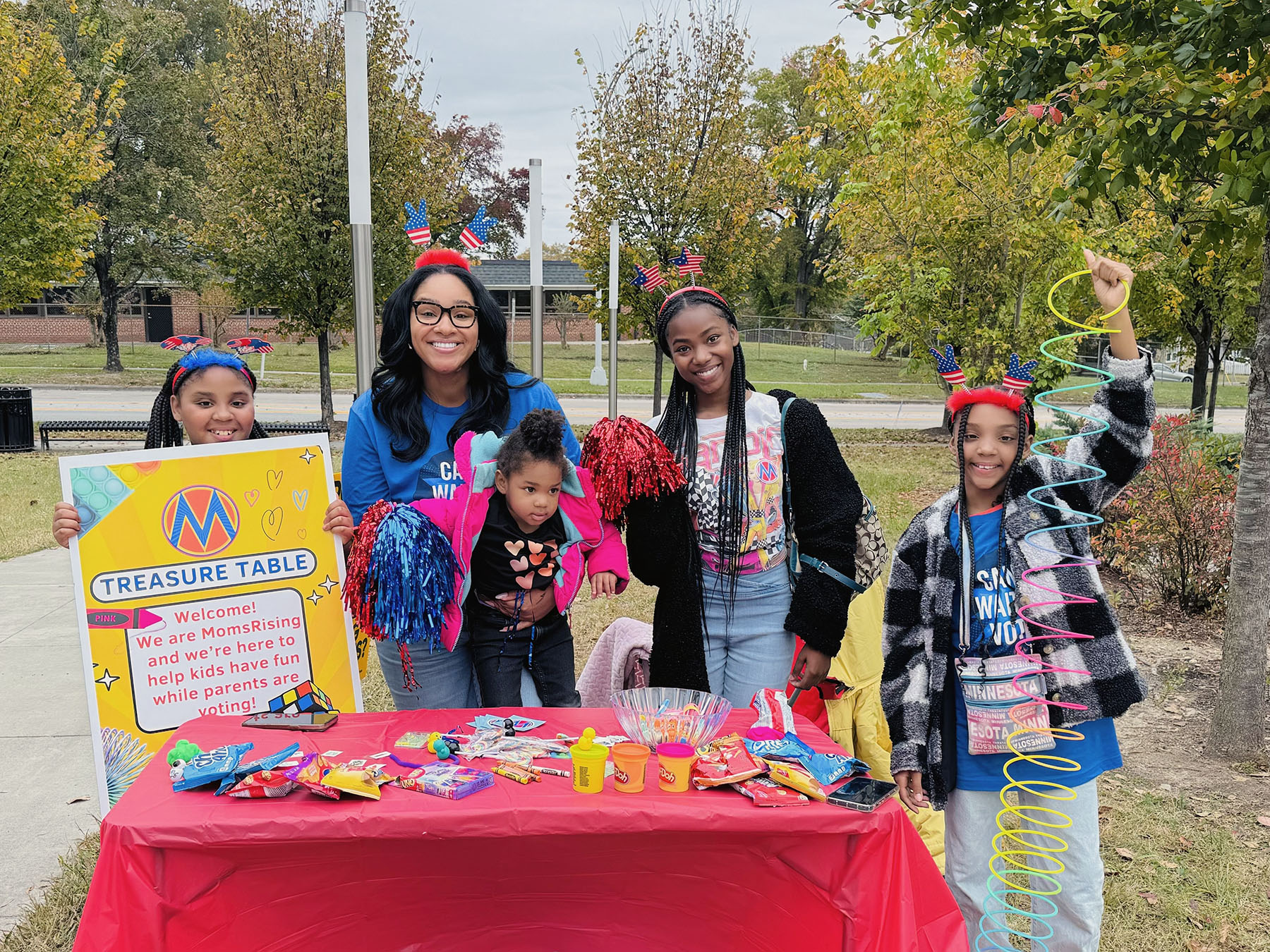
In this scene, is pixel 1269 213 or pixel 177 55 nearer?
pixel 1269 213

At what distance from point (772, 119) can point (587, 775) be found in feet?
156

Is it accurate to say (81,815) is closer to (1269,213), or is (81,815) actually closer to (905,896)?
(905,896)

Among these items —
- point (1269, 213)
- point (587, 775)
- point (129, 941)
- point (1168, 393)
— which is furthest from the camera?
point (1168, 393)

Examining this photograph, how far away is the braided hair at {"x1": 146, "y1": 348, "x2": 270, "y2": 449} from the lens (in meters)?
3.06

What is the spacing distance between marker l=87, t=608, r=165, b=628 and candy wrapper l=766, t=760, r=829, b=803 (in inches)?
81.3

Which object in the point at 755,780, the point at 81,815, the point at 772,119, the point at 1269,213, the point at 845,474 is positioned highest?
the point at 772,119

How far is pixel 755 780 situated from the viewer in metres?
2.16

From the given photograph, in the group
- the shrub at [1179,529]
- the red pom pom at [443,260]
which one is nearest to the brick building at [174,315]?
the shrub at [1179,529]

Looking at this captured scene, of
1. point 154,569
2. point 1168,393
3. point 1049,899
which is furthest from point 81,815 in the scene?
point 1168,393

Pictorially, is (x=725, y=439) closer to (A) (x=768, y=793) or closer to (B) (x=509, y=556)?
(B) (x=509, y=556)

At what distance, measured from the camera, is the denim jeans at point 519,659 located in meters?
2.74

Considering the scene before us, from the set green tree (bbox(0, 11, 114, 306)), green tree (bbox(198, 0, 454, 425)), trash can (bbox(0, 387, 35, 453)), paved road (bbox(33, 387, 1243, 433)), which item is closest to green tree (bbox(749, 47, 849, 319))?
paved road (bbox(33, 387, 1243, 433))

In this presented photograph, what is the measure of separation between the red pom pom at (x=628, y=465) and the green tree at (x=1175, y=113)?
1914 mm

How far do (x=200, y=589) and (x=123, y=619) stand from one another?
9.5 inches
